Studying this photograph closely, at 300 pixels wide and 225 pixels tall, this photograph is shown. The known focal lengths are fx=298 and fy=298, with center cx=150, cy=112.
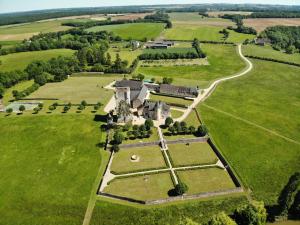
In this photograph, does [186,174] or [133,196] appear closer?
[133,196]

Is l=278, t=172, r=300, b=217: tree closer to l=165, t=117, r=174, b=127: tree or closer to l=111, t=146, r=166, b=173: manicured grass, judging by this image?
l=111, t=146, r=166, b=173: manicured grass

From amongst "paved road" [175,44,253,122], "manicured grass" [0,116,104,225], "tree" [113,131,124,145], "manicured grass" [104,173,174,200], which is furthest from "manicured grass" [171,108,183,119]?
"manicured grass" [104,173,174,200]

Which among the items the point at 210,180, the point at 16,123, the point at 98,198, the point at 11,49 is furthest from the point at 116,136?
the point at 11,49

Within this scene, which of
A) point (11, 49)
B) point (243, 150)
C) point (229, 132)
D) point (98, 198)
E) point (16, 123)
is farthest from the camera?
point (11, 49)

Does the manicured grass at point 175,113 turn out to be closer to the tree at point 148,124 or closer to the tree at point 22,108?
the tree at point 148,124

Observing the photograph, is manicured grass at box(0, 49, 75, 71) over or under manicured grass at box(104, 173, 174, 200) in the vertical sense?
over

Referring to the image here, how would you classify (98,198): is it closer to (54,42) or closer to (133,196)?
(133,196)

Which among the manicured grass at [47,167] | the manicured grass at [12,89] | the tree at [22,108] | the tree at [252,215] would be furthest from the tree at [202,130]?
the manicured grass at [12,89]

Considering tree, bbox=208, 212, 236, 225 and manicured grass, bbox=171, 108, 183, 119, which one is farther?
manicured grass, bbox=171, 108, 183, 119
